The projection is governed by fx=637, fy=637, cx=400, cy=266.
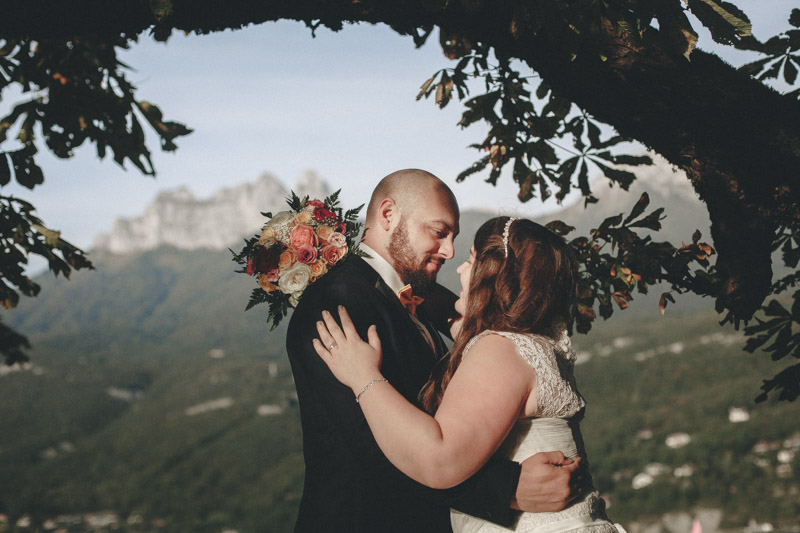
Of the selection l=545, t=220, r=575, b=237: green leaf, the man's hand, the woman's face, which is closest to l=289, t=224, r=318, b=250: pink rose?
the woman's face

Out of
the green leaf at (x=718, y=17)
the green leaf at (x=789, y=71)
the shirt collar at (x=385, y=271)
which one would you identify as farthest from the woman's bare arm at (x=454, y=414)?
the green leaf at (x=789, y=71)

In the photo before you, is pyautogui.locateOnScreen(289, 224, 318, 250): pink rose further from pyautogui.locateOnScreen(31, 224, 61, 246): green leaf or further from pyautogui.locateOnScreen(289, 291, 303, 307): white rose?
pyautogui.locateOnScreen(31, 224, 61, 246): green leaf

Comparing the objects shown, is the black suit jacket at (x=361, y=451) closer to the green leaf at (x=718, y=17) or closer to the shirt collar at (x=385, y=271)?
the shirt collar at (x=385, y=271)

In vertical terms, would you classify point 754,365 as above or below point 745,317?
above

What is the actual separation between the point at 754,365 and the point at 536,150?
3843 inches

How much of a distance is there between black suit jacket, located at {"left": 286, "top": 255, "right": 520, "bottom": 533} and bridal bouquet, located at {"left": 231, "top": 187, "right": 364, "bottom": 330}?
168mm

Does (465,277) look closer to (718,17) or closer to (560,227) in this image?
(560,227)

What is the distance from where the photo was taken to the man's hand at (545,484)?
3025mm

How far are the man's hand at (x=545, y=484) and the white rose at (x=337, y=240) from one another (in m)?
1.65

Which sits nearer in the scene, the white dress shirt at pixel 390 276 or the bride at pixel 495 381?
the bride at pixel 495 381

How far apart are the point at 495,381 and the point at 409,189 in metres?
1.55

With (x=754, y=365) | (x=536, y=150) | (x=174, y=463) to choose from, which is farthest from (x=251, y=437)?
(x=536, y=150)

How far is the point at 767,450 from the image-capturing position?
194 feet

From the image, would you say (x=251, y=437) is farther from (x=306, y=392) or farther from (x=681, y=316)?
(x=306, y=392)
